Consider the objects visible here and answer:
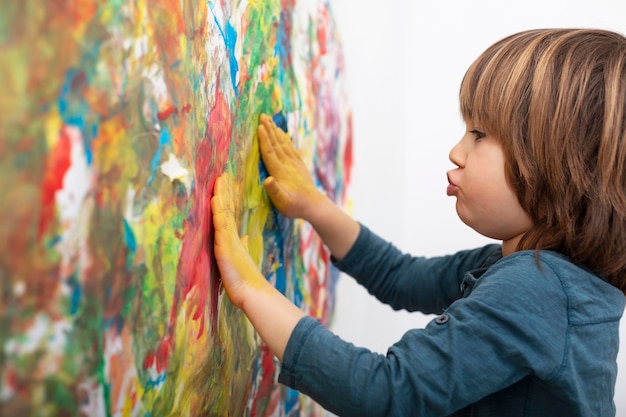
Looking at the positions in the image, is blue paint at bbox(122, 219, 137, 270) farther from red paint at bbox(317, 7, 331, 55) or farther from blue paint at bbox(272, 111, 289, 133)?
red paint at bbox(317, 7, 331, 55)

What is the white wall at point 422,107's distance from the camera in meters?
1.52

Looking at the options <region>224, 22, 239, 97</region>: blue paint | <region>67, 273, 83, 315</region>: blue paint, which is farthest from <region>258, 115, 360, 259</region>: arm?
<region>67, 273, 83, 315</region>: blue paint

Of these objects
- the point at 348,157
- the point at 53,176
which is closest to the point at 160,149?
the point at 53,176

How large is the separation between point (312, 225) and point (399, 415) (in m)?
0.43

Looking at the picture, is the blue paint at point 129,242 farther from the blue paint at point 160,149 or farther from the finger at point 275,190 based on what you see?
the finger at point 275,190

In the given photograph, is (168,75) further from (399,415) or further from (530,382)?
A: (530,382)

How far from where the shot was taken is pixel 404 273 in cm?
111

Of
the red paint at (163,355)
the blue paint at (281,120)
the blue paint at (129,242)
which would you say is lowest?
the red paint at (163,355)

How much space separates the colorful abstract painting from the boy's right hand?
0.7 inches

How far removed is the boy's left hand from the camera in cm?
75

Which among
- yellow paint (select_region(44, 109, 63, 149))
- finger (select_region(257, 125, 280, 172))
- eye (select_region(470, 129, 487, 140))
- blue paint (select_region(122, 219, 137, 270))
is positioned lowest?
eye (select_region(470, 129, 487, 140))

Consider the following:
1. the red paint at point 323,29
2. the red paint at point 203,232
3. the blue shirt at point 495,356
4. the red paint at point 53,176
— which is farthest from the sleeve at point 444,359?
the red paint at point 323,29

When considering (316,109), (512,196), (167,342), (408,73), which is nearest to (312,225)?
(316,109)

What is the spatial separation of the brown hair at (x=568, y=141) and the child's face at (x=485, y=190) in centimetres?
1
